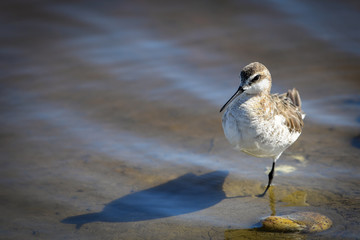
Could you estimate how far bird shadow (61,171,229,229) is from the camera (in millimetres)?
6656

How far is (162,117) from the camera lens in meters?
9.30

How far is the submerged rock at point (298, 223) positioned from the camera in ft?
20.3

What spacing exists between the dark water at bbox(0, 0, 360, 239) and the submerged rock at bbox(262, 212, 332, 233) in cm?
16

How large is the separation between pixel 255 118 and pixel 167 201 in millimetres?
1848

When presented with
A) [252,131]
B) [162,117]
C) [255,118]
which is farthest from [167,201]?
[162,117]

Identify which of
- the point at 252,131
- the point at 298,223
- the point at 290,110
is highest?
the point at 290,110

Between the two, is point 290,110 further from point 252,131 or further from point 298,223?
point 298,223

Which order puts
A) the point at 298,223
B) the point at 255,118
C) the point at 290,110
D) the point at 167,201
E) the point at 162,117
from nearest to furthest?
the point at 298,223, the point at 255,118, the point at 167,201, the point at 290,110, the point at 162,117

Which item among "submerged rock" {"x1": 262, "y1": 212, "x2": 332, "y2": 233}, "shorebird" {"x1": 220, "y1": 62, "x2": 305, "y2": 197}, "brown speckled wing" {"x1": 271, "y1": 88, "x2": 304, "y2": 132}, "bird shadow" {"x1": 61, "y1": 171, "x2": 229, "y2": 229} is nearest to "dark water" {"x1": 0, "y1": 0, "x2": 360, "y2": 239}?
"bird shadow" {"x1": 61, "y1": 171, "x2": 229, "y2": 229}

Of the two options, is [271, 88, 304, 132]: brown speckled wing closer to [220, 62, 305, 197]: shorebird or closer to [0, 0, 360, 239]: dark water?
[220, 62, 305, 197]: shorebird

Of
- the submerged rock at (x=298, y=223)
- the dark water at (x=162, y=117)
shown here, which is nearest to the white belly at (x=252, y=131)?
the dark water at (x=162, y=117)

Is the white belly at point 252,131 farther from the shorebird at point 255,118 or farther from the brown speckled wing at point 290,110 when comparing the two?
the brown speckled wing at point 290,110

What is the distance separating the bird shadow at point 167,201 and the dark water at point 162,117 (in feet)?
0.09

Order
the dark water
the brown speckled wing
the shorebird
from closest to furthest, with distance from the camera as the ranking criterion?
the shorebird, the dark water, the brown speckled wing
